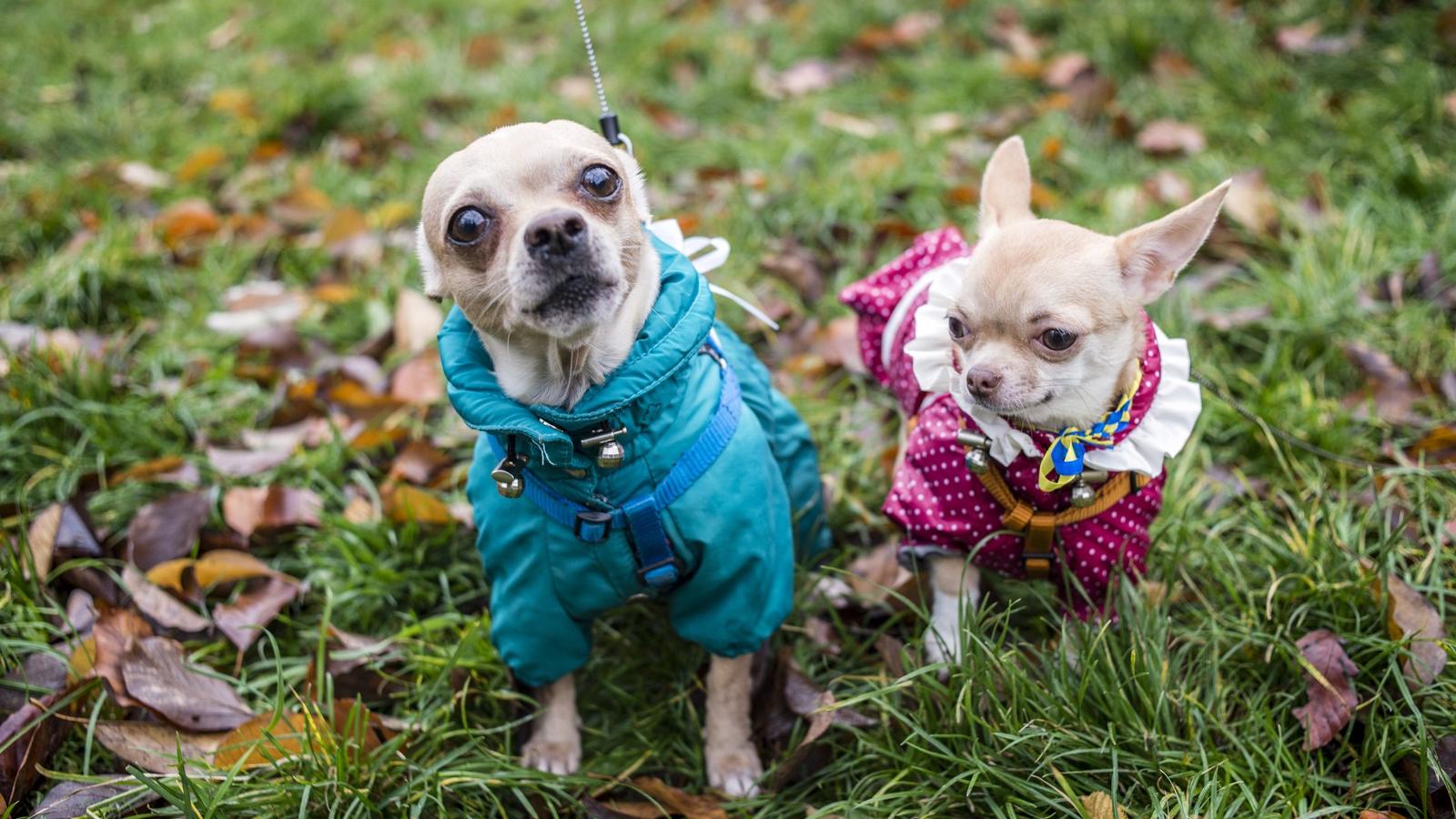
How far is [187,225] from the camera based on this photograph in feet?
13.7

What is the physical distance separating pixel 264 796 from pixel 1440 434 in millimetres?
2914

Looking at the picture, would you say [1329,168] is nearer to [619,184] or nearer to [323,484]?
[619,184]

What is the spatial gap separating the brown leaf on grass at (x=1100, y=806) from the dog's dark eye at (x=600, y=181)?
1.49 meters

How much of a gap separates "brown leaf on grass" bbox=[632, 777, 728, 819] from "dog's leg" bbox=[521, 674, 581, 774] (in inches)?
7.8

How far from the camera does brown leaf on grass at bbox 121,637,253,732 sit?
2170mm

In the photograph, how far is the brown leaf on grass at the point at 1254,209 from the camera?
356cm

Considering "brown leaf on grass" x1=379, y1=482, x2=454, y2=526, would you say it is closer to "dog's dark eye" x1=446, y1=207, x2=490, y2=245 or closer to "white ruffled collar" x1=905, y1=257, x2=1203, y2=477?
"dog's dark eye" x1=446, y1=207, x2=490, y2=245

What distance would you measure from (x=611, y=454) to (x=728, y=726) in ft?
2.52

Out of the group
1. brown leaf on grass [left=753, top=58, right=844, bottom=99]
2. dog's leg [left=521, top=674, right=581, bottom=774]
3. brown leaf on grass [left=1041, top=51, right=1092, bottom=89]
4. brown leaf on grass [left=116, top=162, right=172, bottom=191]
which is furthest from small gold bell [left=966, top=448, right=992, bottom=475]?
brown leaf on grass [left=116, top=162, right=172, bottom=191]

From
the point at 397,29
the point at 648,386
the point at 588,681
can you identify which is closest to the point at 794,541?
Result: the point at 588,681

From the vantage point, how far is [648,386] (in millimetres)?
1901

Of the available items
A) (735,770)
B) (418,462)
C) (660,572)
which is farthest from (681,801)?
(418,462)

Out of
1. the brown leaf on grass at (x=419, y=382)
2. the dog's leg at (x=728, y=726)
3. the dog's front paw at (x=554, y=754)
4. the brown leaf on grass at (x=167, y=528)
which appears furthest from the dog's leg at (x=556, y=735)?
the brown leaf on grass at (x=419, y=382)

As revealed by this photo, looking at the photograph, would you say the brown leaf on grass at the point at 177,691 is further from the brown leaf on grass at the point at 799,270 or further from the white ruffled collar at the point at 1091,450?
the brown leaf on grass at the point at 799,270
